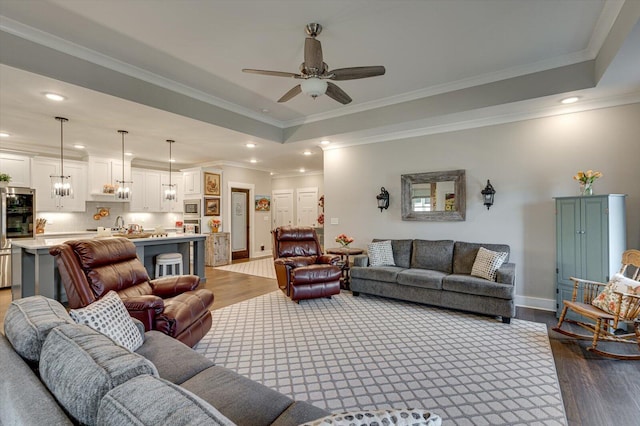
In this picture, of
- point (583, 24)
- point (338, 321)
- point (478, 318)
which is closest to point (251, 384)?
point (338, 321)

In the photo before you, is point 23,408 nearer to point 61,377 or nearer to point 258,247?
point 61,377

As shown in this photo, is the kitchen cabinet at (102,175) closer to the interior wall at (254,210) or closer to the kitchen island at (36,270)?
the interior wall at (254,210)

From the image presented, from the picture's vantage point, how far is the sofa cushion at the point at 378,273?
4426 millimetres

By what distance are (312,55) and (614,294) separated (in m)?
3.57

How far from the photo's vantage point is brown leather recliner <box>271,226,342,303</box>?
4379mm

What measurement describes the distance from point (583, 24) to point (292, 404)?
12.9ft

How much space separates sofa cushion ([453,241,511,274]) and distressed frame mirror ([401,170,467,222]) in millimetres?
474

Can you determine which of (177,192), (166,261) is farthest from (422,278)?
(177,192)

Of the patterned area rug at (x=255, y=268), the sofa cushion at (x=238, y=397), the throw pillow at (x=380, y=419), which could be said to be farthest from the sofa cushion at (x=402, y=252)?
the throw pillow at (x=380, y=419)

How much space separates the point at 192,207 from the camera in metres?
7.78

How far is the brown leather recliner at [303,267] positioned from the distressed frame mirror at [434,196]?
1562mm

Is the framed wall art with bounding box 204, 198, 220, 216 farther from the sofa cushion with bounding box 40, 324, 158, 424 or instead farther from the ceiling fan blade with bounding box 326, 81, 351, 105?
the sofa cushion with bounding box 40, 324, 158, 424

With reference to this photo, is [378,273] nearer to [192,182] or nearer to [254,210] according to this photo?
[254,210]

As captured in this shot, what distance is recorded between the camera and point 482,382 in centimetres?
239
